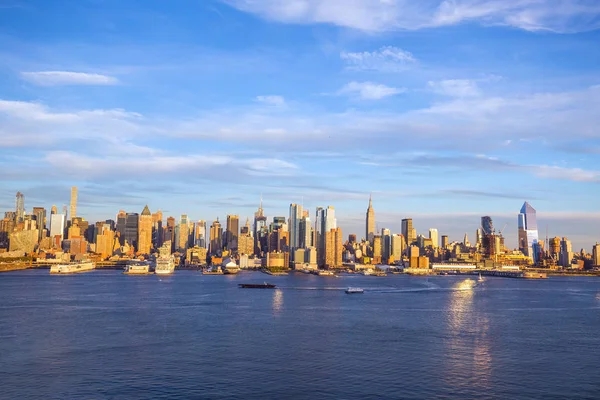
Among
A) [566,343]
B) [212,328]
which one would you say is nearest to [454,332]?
[566,343]

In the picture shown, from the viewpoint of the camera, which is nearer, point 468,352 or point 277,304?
point 468,352

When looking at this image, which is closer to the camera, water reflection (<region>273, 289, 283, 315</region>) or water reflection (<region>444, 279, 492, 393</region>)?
water reflection (<region>444, 279, 492, 393</region>)

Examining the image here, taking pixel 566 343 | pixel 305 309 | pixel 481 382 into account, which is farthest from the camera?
pixel 305 309

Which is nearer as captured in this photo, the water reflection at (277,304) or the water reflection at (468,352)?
Answer: the water reflection at (468,352)

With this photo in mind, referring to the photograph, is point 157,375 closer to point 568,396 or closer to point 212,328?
point 212,328

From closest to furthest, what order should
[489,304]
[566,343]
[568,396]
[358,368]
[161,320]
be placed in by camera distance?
[568,396] → [358,368] → [566,343] → [161,320] → [489,304]

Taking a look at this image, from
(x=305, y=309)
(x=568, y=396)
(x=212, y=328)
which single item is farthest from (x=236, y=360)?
(x=305, y=309)

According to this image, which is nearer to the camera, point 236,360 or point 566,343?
point 236,360
